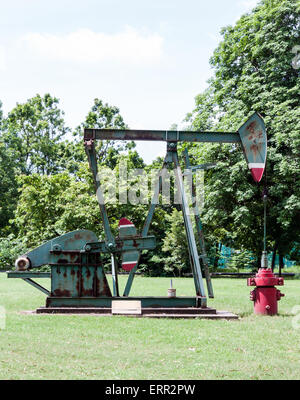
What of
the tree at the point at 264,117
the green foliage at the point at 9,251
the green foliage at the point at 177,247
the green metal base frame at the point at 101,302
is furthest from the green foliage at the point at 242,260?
the green metal base frame at the point at 101,302

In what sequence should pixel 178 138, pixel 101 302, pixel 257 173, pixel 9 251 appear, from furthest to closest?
1. pixel 9 251
2. pixel 178 138
3. pixel 257 173
4. pixel 101 302

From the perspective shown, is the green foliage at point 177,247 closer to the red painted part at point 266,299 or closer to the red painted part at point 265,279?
the red painted part at point 266,299

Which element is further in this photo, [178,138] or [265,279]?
[178,138]

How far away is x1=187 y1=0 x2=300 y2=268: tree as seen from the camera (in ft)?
67.5

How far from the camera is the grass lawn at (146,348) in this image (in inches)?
188

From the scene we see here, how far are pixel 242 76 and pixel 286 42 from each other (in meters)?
2.64

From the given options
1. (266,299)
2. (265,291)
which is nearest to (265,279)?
(265,291)

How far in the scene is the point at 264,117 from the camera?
21672mm

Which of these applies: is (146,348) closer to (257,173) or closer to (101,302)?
(101,302)

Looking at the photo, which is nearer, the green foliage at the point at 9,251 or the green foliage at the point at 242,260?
the green foliage at the point at 9,251

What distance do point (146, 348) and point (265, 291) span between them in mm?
3533

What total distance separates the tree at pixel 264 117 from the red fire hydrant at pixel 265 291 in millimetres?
11749

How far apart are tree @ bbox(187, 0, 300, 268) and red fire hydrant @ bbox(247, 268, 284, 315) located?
11.7 metres
